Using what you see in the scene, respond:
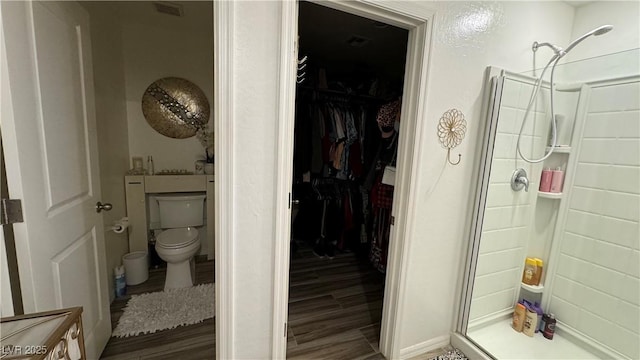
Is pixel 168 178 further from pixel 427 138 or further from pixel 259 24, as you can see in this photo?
pixel 427 138

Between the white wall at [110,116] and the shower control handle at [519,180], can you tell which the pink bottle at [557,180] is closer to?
the shower control handle at [519,180]

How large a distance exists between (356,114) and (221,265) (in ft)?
7.53

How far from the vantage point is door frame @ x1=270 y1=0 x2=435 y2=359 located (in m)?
1.13

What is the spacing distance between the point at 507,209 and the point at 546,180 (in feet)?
1.22

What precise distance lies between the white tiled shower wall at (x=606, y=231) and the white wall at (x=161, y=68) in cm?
319

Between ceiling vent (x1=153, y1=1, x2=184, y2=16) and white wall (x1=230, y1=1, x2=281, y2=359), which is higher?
ceiling vent (x1=153, y1=1, x2=184, y2=16)

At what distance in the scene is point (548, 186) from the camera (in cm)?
186

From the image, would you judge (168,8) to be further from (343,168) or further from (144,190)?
(343,168)

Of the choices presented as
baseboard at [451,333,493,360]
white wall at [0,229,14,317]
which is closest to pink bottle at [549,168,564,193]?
baseboard at [451,333,493,360]

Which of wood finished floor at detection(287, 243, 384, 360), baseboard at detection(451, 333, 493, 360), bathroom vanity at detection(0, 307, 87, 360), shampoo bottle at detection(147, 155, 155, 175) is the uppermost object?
shampoo bottle at detection(147, 155, 155, 175)

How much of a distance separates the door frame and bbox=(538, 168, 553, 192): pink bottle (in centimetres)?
113

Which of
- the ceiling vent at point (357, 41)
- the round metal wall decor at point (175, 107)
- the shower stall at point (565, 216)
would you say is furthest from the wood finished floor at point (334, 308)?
the ceiling vent at point (357, 41)

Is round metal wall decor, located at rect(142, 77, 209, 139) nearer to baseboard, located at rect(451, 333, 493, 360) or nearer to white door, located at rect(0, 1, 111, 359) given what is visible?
white door, located at rect(0, 1, 111, 359)

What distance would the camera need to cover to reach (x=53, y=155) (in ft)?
3.68
